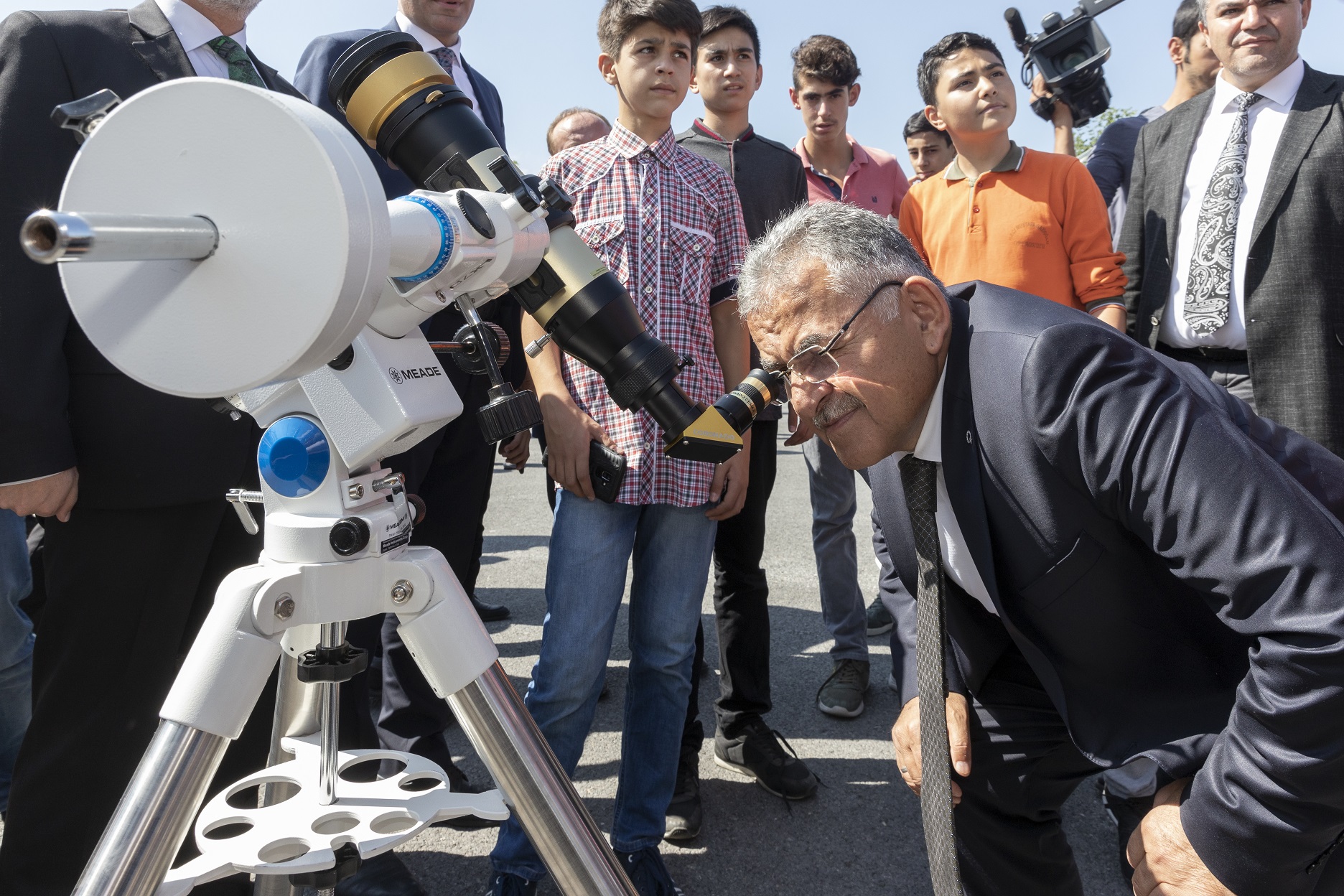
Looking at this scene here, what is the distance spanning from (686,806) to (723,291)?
4.64ft

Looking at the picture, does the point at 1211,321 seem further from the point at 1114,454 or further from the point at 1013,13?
the point at 1013,13

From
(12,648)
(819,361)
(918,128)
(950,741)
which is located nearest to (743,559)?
(950,741)

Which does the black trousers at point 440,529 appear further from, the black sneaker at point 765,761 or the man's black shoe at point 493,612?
the man's black shoe at point 493,612

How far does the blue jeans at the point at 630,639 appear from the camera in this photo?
2164 millimetres

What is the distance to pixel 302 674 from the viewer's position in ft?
3.61

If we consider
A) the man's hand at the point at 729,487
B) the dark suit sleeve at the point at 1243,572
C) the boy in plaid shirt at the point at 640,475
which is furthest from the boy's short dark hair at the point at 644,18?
the dark suit sleeve at the point at 1243,572

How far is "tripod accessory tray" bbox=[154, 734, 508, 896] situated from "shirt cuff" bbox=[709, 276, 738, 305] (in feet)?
5.11

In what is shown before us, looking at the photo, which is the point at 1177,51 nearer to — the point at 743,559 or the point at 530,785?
the point at 743,559

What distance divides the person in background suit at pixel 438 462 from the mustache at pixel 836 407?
1.12m

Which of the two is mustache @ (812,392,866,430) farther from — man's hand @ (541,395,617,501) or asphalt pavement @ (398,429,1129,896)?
asphalt pavement @ (398,429,1129,896)

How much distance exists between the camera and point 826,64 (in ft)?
13.3

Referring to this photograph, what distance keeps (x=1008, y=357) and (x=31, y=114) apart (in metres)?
1.84

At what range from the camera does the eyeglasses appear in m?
1.71

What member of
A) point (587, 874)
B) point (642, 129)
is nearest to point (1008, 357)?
point (587, 874)
